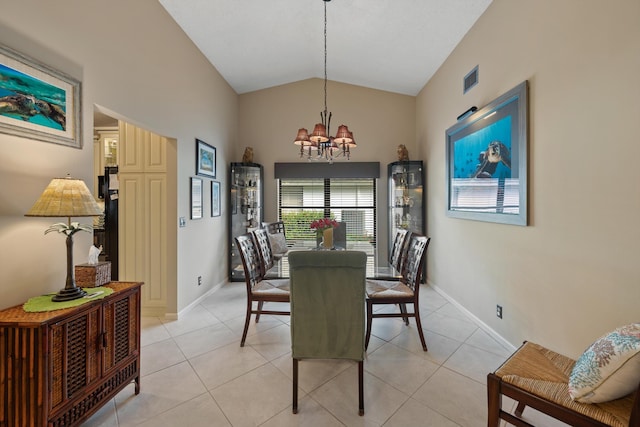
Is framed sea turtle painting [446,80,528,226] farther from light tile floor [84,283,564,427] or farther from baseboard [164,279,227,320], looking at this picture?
baseboard [164,279,227,320]

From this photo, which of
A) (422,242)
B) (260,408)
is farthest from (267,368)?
(422,242)

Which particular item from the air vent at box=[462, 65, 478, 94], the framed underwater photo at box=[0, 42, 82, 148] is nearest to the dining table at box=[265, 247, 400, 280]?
the framed underwater photo at box=[0, 42, 82, 148]

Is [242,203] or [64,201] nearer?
[64,201]

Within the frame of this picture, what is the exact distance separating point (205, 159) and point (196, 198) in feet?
2.01

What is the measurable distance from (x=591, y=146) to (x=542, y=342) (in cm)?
150

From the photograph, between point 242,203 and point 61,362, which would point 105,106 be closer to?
point 61,362

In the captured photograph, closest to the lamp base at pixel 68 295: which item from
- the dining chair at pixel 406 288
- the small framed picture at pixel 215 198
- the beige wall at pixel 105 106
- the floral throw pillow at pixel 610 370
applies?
the beige wall at pixel 105 106

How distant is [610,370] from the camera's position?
43.4 inches

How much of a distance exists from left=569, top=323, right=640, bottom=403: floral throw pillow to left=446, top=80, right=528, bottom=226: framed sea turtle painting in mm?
1299

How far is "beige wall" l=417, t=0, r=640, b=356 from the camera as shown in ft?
5.04

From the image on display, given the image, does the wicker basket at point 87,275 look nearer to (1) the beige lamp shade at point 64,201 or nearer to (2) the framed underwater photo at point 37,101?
(1) the beige lamp shade at point 64,201

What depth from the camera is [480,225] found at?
2951 mm

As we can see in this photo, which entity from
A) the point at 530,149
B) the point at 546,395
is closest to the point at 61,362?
the point at 546,395

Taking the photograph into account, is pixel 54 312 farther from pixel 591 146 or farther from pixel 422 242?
pixel 591 146
